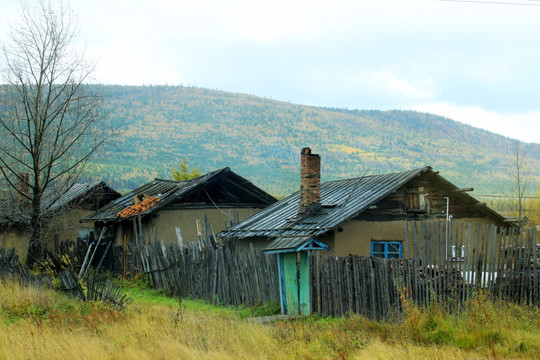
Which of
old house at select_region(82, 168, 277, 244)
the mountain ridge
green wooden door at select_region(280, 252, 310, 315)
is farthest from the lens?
the mountain ridge

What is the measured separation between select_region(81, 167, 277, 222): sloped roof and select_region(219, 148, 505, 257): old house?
383 centimetres

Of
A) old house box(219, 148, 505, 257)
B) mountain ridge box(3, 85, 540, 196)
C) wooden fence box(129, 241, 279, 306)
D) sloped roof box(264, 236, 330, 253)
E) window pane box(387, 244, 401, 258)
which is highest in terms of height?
mountain ridge box(3, 85, 540, 196)

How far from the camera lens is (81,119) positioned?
Result: 2164 centimetres

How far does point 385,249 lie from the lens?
16.7 m

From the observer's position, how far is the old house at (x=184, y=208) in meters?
22.4

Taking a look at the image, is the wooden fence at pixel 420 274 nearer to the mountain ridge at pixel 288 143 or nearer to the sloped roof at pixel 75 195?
the sloped roof at pixel 75 195

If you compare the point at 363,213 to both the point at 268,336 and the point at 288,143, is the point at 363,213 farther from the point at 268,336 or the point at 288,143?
the point at 288,143

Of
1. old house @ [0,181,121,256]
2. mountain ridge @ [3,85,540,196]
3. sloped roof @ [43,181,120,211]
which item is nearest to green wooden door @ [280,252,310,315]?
sloped roof @ [43,181,120,211]

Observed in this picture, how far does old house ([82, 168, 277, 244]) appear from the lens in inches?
880

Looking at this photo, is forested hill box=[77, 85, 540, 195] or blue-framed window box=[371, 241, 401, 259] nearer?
blue-framed window box=[371, 241, 401, 259]

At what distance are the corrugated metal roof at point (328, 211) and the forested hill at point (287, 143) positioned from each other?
7546cm

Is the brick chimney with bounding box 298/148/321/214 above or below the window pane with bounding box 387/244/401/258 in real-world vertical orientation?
above

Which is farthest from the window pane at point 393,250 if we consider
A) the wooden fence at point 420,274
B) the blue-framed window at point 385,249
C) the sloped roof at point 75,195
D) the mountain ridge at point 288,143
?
the mountain ridge at point 288,143

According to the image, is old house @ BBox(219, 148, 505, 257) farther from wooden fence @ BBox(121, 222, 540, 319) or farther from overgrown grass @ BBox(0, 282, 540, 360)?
overgrown grass @ BBox(0, 282, 540, 360)
